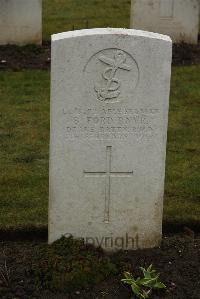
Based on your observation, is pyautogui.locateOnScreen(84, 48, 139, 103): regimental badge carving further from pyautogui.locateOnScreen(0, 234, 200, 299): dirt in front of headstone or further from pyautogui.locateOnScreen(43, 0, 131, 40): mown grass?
pyautogui.locateOnScreen(43, 0, 131, 40): mown grass

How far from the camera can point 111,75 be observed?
5.01 metres

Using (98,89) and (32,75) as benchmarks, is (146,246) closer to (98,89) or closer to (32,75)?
(98,89)

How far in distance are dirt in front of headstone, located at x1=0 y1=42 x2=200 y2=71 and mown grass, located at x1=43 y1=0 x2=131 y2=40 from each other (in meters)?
0.93

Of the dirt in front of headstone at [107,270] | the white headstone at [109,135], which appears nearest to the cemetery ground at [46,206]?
the dirt in front of headstone at [107,270]

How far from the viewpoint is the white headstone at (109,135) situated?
4.97 meters

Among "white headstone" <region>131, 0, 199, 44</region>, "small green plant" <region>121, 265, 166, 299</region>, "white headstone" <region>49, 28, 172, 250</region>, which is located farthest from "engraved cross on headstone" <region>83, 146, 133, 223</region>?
"white headstone" <region>131, 0, 199, 44</region>

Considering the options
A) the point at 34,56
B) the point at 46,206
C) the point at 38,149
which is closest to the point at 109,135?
the point at 46,206

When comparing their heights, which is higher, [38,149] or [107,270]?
[38,149]

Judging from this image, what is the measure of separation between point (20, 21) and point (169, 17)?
2.35 meters

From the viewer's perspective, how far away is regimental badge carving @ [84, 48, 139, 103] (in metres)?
4.97

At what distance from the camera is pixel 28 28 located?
1134 cm

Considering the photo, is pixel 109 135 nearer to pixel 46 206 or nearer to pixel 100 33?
pixel 100 33

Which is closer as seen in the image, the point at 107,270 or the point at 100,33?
the point at 100,33

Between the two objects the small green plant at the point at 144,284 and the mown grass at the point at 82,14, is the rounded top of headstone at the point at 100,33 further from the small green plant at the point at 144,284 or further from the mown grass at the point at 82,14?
the mown grass at the point at 82,14
